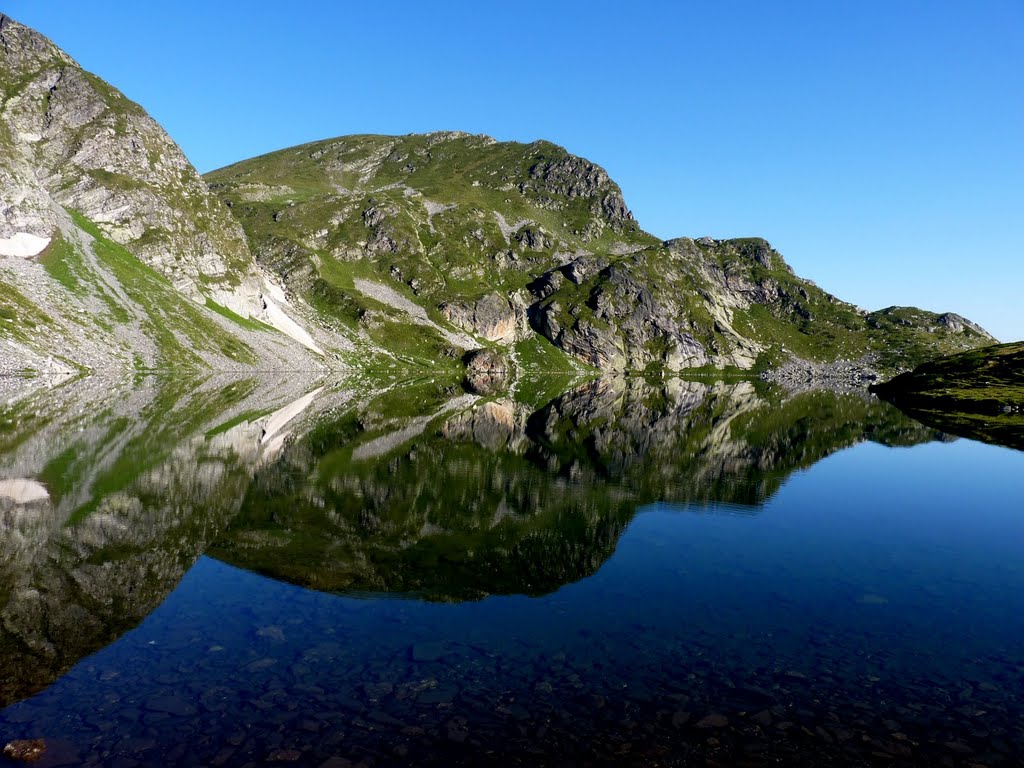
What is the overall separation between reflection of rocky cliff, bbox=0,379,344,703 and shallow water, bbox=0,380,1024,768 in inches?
7.8

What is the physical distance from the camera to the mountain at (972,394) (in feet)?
310

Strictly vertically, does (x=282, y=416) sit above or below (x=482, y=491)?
above

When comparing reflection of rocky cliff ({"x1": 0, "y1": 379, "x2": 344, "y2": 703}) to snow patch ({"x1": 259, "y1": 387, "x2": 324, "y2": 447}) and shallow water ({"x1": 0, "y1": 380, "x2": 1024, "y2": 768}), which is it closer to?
shallow water ({"x1": 0, "y1": 380, "x2": 1024, "y2": 768})

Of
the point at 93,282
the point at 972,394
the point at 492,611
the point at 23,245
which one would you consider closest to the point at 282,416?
the point at 492,611

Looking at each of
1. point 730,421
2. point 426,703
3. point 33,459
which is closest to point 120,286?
point 33,459

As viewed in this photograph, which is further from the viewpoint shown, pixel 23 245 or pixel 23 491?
pixel 23 245

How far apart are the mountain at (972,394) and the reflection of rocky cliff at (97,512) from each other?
87700 millimetres

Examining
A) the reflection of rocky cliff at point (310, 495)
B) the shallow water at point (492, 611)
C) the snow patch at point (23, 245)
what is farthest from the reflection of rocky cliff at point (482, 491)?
the snow patch at point (23, 245)

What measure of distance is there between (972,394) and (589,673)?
152354 mm

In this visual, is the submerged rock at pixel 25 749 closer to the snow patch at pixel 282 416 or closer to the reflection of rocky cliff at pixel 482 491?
the reflection of rocky cliff at pixel 482 491

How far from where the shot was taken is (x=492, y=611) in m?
24.6

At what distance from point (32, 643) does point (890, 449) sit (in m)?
81.4

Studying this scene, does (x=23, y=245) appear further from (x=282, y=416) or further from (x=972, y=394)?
(x=972, y=394)

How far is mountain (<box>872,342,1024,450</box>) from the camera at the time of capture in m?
94.4
